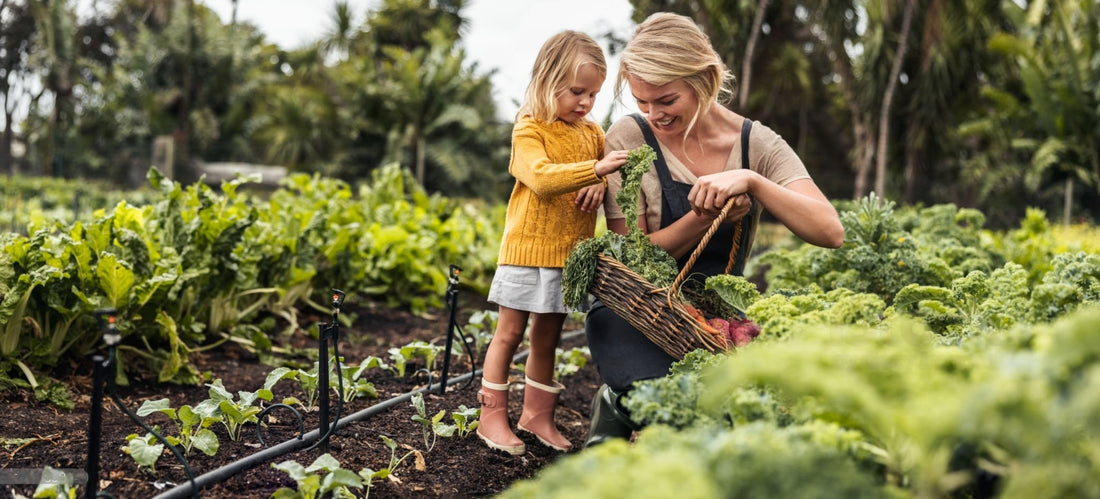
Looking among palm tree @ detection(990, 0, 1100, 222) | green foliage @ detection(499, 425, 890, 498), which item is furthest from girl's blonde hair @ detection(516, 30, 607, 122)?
palm tree @ detection(990, 0, 1100, 222)

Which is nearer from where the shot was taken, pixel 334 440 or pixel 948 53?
pixel 334 440

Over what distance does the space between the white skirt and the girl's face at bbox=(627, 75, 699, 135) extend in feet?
1.82

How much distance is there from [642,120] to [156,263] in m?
1.92

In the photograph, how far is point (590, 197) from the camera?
2.41 meters

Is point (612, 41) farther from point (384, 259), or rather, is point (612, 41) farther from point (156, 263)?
point (156, 263)

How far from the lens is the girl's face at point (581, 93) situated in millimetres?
2348

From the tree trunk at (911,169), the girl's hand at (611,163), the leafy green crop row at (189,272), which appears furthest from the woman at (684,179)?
the tree trunk at (911,169)

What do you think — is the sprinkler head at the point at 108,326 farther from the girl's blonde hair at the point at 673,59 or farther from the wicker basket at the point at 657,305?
the girl's blonde hair at the point at 673,59

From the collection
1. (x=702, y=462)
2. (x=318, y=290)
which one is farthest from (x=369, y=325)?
(x=702, y=462)

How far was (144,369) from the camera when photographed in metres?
3.06

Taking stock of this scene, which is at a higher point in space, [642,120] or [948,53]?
[948,53]

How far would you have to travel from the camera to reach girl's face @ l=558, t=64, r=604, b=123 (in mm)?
2348

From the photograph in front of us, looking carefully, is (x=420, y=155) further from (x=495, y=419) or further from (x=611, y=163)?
(x=611, y=163)

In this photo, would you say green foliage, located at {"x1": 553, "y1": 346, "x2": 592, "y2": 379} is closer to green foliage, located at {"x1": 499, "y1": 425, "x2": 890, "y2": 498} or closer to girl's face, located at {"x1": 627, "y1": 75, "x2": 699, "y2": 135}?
girl's face, located at {"x1": 627, "y1": 75, "x2": 699, "y2": 135}
